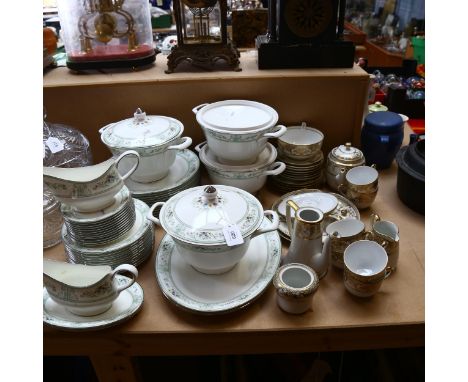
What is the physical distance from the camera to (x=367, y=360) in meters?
1.33

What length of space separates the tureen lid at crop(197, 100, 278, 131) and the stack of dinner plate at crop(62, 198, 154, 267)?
0.36 meters

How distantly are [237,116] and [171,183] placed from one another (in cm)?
29

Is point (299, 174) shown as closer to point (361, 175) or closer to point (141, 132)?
Answer: point (361, 175)

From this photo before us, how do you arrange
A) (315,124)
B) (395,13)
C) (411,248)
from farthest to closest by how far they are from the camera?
(395,13) < (315,124) < (411,248)

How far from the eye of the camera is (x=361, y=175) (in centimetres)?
126

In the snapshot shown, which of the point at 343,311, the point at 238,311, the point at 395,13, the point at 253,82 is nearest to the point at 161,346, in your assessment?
the point at 238,311

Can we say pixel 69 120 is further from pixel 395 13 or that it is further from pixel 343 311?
pixel 395 13

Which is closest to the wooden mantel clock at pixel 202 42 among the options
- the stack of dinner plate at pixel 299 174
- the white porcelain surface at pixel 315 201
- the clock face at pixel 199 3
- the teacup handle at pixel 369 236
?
the clock face at pixel 199 3

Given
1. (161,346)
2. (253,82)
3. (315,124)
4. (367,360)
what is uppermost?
(253,82)

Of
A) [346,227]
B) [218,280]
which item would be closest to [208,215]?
[218,280]

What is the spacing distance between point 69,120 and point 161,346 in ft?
2.86

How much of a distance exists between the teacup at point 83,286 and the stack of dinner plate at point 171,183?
365 millimetres

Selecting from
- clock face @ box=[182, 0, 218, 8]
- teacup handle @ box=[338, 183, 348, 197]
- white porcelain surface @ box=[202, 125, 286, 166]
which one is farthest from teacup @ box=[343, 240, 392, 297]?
clock face @ box=[182, 0, 218, 8]

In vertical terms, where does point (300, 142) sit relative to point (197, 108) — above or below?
below
